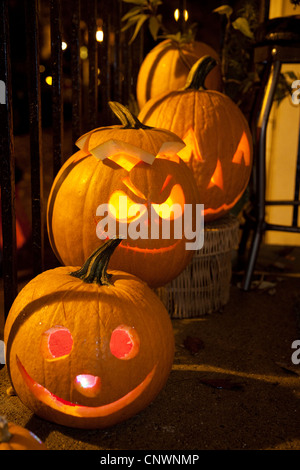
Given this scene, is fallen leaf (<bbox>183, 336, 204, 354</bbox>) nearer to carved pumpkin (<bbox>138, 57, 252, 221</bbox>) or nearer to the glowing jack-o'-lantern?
the glowing jack-o'-lantern

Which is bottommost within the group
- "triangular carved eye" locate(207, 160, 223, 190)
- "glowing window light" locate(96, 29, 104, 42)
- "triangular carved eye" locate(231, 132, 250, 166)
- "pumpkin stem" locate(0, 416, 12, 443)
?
"pumpkin stem" locate(0, 416, 12, 443)

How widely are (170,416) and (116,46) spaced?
6.17 feet

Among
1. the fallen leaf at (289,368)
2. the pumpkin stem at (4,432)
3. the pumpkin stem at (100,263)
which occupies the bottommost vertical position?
the fallen leaf at (289,368)

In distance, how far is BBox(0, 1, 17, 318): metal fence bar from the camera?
1371 millimetres

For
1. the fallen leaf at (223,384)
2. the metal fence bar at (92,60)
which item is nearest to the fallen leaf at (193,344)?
the fallen leaf at (223,384)

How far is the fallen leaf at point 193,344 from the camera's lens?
1.73 meters

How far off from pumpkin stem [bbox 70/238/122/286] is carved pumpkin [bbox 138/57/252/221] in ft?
2.57

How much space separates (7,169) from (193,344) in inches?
33.9

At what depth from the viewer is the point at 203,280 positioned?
202 centimetres

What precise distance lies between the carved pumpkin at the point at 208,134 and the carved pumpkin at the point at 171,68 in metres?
0.48

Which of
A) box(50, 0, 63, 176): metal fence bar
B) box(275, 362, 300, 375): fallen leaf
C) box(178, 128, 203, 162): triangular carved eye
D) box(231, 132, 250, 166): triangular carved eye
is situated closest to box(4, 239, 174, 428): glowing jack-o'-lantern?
box(275, 362, 300, 375): fallen leaf

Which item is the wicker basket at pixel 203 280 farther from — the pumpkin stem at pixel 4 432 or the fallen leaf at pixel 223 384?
the pumpkin stem at pixel 4 432

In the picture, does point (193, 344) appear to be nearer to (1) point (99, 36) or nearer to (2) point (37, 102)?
(2) point (37, 102)

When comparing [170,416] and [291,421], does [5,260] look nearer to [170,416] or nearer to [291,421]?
[170,416]
